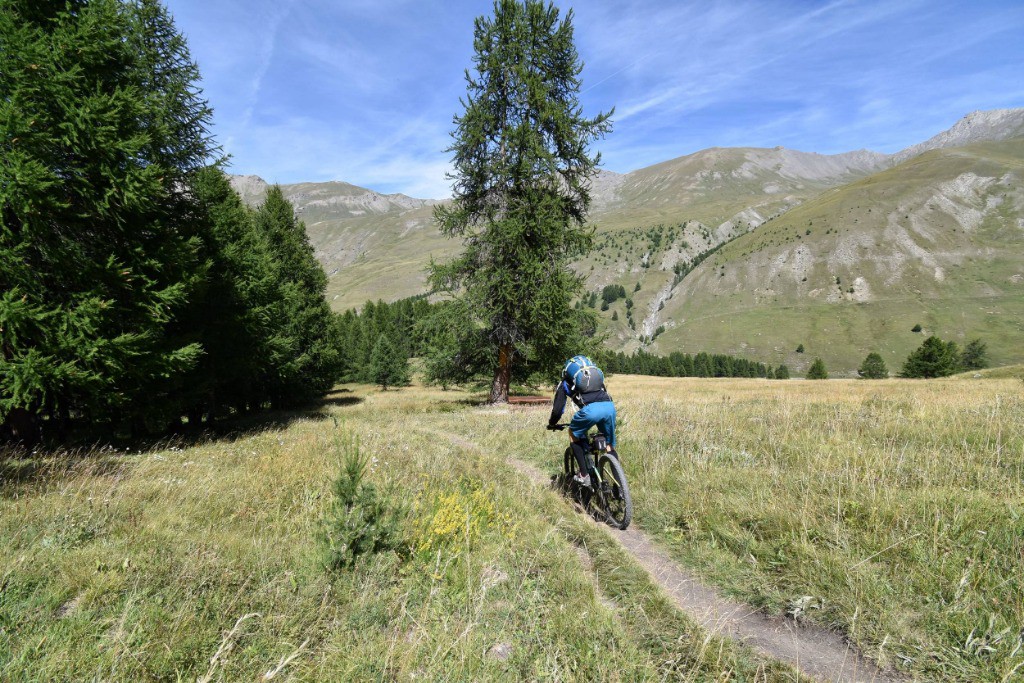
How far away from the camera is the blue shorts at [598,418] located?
6.25m

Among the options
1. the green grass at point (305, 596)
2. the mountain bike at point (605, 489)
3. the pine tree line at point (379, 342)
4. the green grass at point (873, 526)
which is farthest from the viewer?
the pine tree line at point (379, 342)

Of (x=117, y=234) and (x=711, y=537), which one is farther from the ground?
(x=117, y=234)

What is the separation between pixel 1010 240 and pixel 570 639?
28630 cm

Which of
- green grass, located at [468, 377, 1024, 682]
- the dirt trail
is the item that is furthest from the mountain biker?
the dirt trail

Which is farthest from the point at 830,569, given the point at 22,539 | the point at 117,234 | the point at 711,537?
the point at 117,234

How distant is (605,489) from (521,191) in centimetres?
1361

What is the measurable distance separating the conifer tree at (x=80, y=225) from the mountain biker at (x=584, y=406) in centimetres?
1037

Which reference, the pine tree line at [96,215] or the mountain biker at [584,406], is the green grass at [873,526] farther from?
the pine tree line at [96,215]

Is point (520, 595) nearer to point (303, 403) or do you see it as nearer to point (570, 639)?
point (570, 639)

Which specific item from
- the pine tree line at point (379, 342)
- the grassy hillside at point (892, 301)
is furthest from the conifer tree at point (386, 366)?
the grassy hillside at point (892, 301)

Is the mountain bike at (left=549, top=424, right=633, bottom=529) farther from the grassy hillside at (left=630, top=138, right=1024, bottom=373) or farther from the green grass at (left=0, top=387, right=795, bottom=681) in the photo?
the grassy hillside at (left=630, top=138, right=1024, bottom=373)

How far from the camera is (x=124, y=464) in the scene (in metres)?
8.17

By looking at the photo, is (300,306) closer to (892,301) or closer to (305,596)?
(305,596)

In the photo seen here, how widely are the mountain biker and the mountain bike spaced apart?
11 centimetres
